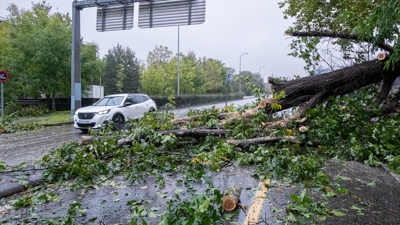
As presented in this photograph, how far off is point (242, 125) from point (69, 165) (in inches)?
154

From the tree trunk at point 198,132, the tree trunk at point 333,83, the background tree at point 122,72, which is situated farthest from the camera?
the background tree at point 122,72

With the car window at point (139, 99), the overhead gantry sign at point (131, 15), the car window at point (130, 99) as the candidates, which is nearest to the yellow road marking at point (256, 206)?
the overhead gantry sign at point (131, 15)

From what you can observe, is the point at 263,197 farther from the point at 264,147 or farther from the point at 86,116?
the point at 86,116

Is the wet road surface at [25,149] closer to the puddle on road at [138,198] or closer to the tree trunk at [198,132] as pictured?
the puddle on road at [138,198]

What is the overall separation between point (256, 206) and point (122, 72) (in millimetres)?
40913

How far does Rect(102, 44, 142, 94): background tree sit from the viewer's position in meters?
41.7

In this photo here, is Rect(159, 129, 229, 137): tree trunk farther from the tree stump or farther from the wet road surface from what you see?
the tree stump

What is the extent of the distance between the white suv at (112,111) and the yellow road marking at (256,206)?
21.4ft

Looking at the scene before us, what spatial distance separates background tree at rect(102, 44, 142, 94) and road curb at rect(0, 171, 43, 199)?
3627 centimetres

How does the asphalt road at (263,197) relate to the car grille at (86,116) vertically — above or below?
below

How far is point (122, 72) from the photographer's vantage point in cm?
4212

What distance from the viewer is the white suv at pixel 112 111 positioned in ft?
35.7

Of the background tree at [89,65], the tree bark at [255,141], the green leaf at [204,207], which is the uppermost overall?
the background tree at [89,65]

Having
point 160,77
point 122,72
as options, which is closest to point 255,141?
point 160,77
